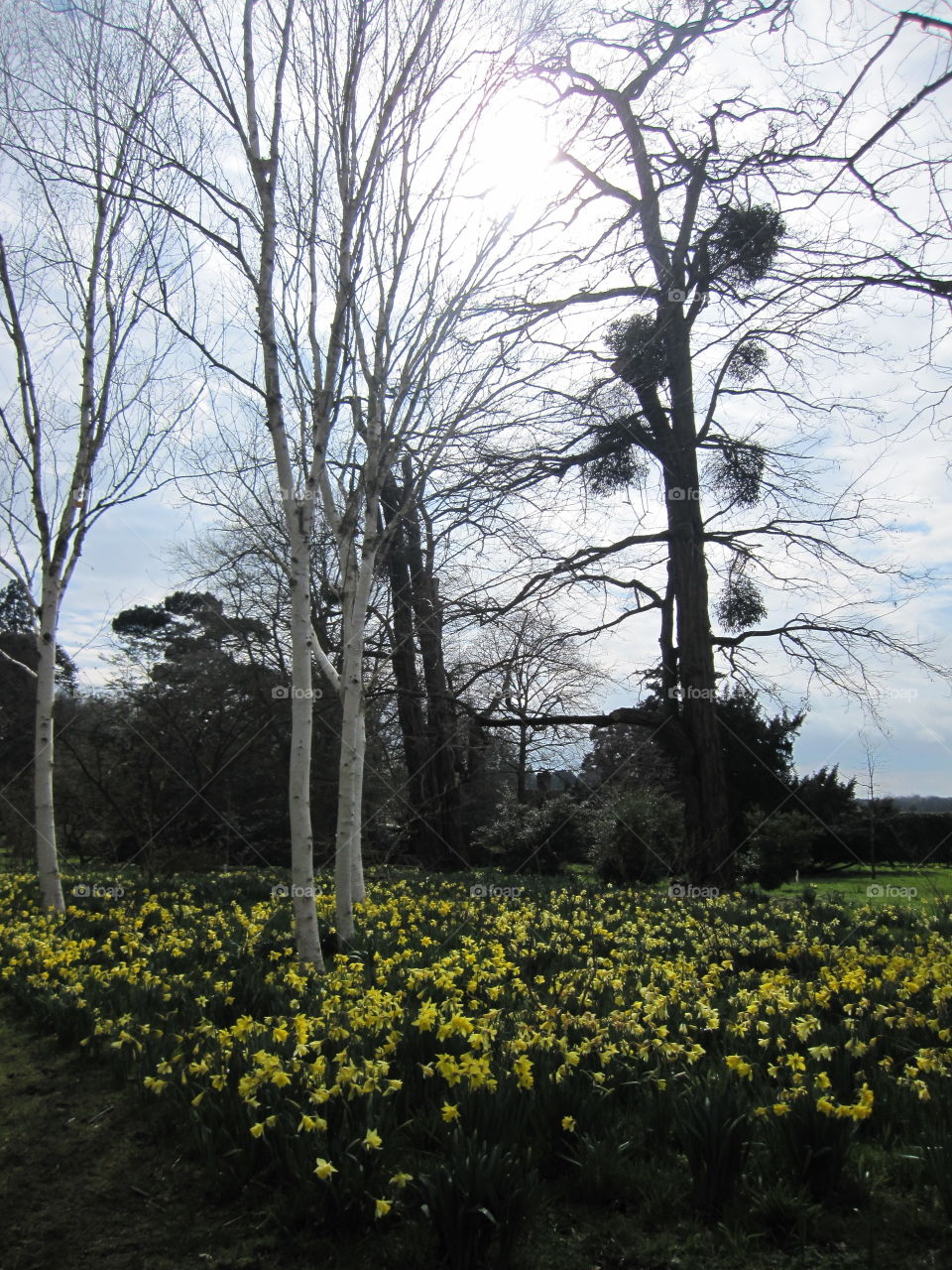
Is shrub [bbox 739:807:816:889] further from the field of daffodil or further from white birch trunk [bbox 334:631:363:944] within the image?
white birch trunk [bbox 334:631:363:944]

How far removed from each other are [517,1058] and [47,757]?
6882 mm

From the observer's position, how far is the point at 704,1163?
3021mm

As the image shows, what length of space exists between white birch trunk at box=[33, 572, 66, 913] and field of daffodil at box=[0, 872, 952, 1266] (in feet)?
5.59

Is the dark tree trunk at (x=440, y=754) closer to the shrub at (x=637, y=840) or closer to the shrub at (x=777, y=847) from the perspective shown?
the shrub at (x=637, y=840)

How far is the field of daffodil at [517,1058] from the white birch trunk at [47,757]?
1.70 metres

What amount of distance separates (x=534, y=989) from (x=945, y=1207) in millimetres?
2944

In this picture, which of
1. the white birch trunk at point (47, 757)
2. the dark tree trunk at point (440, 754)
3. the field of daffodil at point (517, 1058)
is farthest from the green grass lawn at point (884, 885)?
the white birch trunk at point (47, 757)

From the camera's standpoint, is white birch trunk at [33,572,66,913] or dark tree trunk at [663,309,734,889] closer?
white birch trunk at [33,572,66,913]

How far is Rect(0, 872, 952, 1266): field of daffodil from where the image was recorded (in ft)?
9.92

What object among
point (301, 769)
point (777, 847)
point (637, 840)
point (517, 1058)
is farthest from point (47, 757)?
point (777, 847)

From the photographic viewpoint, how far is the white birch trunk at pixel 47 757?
8844 mm

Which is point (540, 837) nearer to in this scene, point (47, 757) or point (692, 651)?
point (692, 651)

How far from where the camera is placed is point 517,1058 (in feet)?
12.5

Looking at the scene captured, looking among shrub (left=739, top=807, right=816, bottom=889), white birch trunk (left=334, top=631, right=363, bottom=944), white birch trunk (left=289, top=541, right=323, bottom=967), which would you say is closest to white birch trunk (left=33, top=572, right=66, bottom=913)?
white birch trunk (left=334, top=631, right=363, bottom=944)
